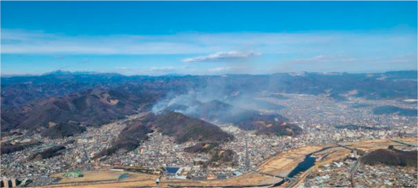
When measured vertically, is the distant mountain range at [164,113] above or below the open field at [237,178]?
above

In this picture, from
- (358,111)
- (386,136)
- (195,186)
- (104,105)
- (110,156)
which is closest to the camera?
(195,186)

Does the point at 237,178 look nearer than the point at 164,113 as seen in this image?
Yes

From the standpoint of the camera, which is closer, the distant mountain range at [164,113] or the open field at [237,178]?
the open field at [237,178]

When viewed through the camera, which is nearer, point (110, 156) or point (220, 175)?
point (220, 175)

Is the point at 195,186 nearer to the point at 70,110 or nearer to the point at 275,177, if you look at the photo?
the point at 275,177

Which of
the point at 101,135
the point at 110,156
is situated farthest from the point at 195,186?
the point at 101,135

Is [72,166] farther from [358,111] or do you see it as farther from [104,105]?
[358,111]

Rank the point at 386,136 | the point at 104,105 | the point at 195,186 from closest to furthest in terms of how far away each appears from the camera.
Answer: the point at 195,186, the point at 386,136, the point at 104,105

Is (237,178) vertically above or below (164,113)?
below

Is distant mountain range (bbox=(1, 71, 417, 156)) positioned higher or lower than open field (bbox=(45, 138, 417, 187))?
higher

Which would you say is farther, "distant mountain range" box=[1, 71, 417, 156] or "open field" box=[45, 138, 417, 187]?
"distant mountain range" box=[1, 71, 417, 156]
